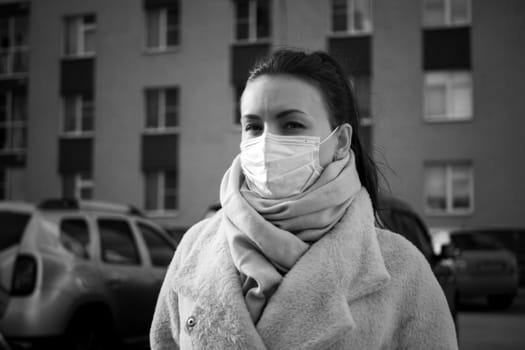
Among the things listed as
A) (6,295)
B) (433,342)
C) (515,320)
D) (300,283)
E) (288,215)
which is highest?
(288,215)

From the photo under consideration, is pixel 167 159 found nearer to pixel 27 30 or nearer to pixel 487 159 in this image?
pixel 27 30

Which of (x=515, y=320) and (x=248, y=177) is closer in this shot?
(x=248, y=177)

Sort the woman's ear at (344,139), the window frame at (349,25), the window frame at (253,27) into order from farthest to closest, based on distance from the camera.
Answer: the window frame at (253,27)
the window frame at (349,25)
the woman's ear at (344,139)

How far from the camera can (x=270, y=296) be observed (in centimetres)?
234

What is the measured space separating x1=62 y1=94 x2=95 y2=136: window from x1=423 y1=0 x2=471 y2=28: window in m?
12.6

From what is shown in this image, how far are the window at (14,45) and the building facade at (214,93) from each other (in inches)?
2.2

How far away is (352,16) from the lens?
26.1 metres

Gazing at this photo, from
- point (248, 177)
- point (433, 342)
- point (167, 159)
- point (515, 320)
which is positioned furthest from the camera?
point (167, 159)

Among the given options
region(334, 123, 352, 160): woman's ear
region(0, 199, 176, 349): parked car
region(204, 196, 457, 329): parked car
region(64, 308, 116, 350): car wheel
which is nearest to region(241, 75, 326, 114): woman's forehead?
region(334, 123, 352, 160): woman's ear

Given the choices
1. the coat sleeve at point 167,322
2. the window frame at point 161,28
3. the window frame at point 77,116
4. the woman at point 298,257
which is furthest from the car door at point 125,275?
the window frame at point 77,116

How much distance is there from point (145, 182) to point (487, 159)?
38.7ft

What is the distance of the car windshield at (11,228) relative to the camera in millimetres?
6816

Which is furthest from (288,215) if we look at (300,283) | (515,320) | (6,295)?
(515,320)

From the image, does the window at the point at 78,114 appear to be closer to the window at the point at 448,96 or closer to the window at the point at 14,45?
the window at the point at 14,45
